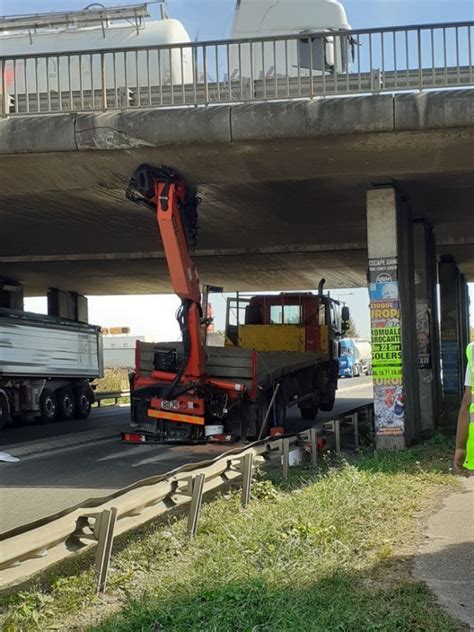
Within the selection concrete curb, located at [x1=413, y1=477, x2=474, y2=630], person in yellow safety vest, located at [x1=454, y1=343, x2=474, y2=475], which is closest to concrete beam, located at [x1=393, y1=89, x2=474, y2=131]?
concrete curb, located at [x1=413, y1=477, x2=474, y2=630]

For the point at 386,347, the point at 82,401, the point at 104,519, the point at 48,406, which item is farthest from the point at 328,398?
the point at 104,519

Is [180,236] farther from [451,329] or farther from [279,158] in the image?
[451,329]

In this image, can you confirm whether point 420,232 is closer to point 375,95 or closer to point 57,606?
point 375,95

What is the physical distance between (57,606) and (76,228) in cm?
1438

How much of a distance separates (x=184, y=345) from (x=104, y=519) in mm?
8247

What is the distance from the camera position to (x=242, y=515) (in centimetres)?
721

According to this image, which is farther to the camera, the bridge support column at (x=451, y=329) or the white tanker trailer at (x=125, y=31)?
the bridge support column at (x=451, y=329)

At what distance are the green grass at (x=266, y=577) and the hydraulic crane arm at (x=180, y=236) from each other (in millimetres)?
5208

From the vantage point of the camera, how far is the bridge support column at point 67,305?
31109 mm

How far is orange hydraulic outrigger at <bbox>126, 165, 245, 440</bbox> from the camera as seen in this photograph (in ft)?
40.7

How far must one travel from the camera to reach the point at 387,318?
12.7m

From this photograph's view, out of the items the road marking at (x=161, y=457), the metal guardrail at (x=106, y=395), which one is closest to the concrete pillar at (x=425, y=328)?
the road marking at (x=161, y=457)

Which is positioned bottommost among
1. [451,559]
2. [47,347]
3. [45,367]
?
[451,559]

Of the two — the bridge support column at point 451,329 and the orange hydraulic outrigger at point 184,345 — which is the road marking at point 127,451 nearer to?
the orange hydraulic outrigger at point 184,345
